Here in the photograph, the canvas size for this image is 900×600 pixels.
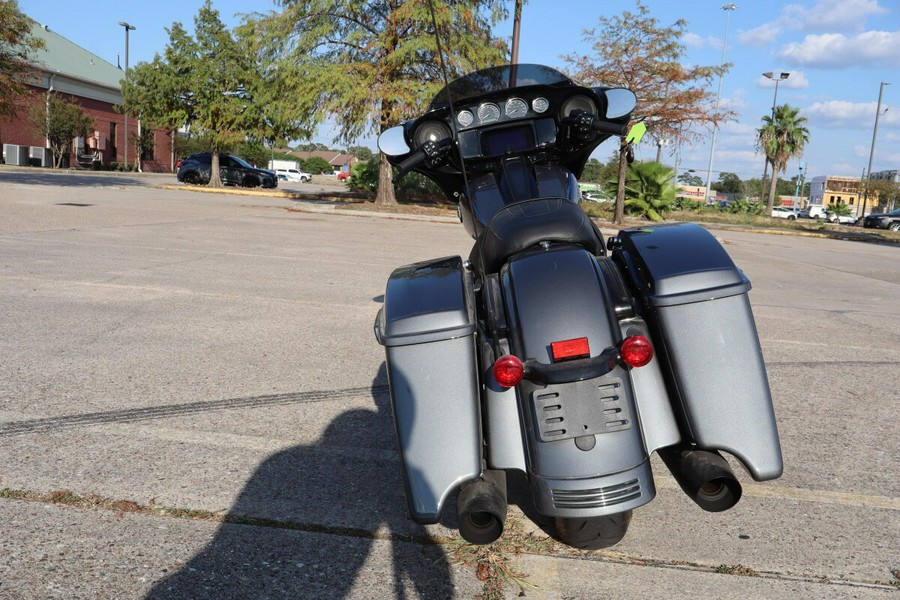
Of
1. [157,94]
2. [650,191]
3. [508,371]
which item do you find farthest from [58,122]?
[508,371]

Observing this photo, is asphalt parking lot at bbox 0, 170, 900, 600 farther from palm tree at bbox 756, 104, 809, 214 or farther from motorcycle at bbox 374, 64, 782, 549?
palm tree at bbox 756, 104, 809, 214

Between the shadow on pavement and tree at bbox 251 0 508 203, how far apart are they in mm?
20321

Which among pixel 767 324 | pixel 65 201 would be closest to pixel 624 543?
pixel 767 324

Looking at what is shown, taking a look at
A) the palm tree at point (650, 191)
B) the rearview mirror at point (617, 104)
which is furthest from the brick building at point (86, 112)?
the rearview mirror at point (617, 104)

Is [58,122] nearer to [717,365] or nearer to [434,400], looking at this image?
[434,400]

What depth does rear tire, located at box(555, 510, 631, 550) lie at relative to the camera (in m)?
2.41

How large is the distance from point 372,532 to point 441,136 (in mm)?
1865

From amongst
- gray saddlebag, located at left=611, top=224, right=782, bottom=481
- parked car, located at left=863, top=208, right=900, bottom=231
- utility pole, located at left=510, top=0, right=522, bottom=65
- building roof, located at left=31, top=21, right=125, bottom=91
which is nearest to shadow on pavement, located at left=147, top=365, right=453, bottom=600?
gray saddlebag, located at left=611, top=224, right=782, bottom=481

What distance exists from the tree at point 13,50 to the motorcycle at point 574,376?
24.4 metres

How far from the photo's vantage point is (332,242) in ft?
44.6

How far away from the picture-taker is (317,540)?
2.73m

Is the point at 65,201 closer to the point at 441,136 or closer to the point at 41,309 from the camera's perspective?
the point at 41,309

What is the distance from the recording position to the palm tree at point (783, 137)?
182ft

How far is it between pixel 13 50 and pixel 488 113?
25.5m
